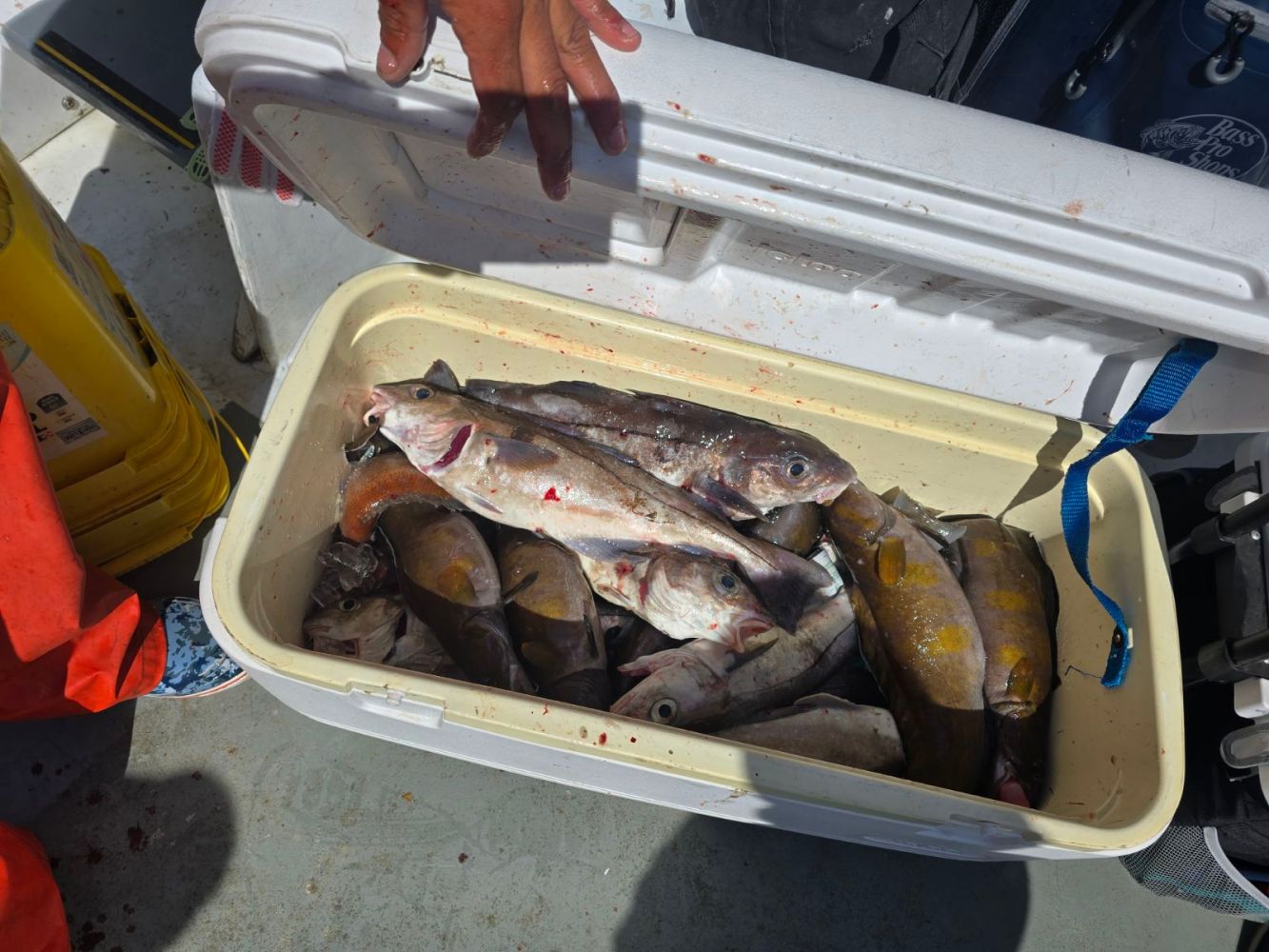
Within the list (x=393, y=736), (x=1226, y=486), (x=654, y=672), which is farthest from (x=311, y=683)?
(x=1226, y=486)

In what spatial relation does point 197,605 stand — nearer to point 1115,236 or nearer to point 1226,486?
point 1115,236

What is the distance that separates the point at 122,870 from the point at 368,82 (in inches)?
78.2

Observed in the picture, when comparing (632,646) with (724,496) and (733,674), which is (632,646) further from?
(724,496)

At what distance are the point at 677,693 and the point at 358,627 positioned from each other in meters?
0.77

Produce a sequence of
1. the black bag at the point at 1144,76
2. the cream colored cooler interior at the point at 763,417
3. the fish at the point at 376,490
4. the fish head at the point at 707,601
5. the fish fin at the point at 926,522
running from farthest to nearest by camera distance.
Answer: the black bag at the point at 1144,76 → the fish fin at the point at 926,522 → the fish at the point at 376,490 → the fish head at the point at 707,601 → the cream colored cooler interior at the point at 763,417

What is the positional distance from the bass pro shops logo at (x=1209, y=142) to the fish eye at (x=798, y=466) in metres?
1.82

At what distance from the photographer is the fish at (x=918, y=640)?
1.72m

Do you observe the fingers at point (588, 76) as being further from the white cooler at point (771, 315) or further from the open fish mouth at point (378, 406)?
the open fish mouth at point (378, 406)

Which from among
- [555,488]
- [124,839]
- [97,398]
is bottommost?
[124,839]

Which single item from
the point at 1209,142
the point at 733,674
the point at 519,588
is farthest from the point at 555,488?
the point at 1209,142

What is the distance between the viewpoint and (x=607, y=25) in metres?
1.13

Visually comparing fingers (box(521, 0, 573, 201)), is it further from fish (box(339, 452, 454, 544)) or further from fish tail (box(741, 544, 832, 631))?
fish tail (box(741, 544, 832, 631))

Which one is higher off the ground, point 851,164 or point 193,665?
point 851,164

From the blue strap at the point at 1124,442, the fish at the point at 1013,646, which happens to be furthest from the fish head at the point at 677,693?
the blue strap at the point at 1124,442
